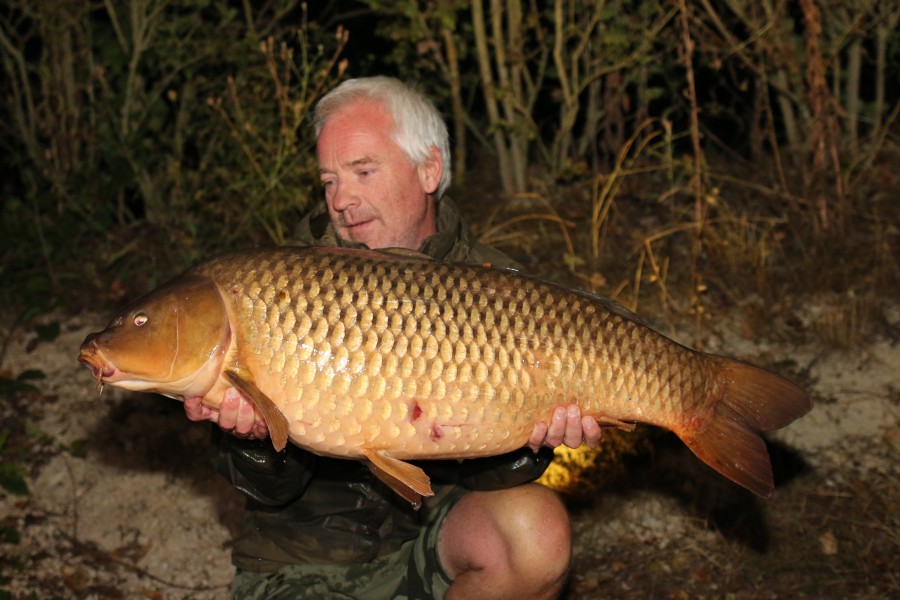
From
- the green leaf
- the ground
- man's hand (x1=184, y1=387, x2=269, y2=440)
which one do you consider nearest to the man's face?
man's hand (x1=184, y1=387, x2=269, y2=440)

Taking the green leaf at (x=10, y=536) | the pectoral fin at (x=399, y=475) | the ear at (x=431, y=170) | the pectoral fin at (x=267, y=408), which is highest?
the ear at (x=431, y=170)

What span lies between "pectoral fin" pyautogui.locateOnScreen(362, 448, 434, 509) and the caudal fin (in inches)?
20.2

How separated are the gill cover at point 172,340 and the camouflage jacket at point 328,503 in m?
0.35

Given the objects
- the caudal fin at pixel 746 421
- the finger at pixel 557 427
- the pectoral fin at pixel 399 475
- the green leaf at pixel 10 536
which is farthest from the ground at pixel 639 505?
the pectoral fin at pixel 399 475

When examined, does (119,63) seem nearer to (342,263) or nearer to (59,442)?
(59,442)

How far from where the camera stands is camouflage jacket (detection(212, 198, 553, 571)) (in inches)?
79.9

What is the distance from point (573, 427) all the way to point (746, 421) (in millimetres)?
347

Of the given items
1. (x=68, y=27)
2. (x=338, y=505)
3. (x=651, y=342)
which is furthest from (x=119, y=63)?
(x=651, y=342)

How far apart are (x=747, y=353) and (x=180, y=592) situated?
200 cm

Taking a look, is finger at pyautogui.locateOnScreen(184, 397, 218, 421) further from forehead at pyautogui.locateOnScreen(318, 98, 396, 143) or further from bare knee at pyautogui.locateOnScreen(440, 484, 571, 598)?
forehead at pyautogui.locateOnScreen(318, 98, 396, 143)

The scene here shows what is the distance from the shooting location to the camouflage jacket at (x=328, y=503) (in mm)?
2029

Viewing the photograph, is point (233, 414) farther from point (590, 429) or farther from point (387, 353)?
point (590, 429)

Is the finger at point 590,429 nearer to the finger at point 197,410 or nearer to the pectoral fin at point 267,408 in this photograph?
the pectoral fin at point 267,408

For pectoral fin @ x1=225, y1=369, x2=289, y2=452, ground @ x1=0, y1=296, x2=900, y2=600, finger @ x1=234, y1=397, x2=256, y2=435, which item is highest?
pectoral fin @ x1=225, y1=369, x2=289, y2=452
